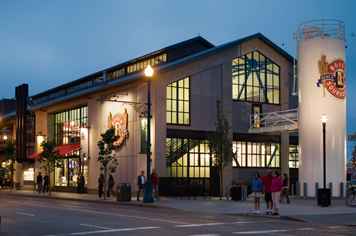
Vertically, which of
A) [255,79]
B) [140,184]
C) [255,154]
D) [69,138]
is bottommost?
[140,184]

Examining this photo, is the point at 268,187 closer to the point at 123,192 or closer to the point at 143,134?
the point at 123,192

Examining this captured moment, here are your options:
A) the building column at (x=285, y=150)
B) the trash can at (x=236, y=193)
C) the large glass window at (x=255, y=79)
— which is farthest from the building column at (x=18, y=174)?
the trash can at (x=236, y=193)

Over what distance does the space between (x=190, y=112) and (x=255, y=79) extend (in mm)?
6904

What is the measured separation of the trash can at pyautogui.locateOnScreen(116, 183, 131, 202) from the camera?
123ft

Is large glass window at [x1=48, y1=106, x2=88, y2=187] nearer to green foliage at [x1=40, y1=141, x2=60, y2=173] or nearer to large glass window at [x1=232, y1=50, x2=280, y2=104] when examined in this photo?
green foliage at [x1=40, y1=141, x2=60, y2=173]

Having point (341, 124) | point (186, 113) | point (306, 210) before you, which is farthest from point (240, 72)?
point (306, 210)

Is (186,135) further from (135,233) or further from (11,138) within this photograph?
(11,138)

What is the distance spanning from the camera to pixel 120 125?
47500 millimetres

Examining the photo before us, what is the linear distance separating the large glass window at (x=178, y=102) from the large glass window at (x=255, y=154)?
190 inches

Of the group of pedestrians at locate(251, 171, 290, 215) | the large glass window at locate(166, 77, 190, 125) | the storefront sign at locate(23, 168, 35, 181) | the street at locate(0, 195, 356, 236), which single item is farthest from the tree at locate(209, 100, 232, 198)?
the storefront sign at locate(23, 168, 35, 181)

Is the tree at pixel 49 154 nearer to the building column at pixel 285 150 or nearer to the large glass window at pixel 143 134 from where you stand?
the large glass window at pixel 143 134

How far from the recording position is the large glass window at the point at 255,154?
4859 cm

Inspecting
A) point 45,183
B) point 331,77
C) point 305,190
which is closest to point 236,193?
point 305,190

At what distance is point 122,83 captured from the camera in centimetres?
4672
